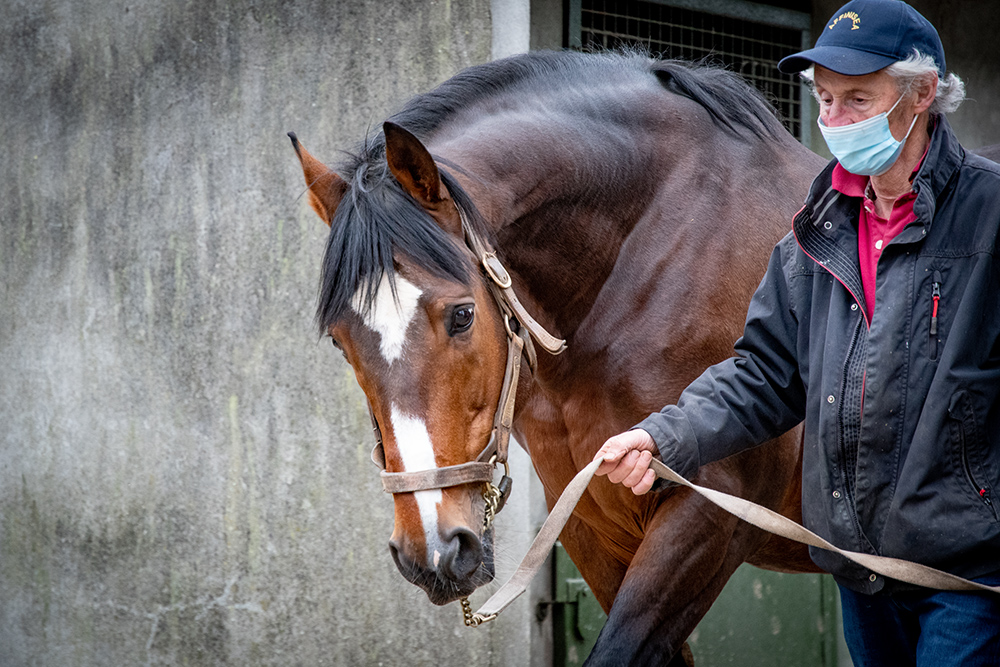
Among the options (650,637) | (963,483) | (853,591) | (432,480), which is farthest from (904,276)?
(650,637)

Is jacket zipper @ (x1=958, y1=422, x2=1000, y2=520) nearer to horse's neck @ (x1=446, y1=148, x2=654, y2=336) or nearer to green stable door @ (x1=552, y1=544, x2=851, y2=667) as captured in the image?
horse's neck @ (x1=446, y1=148, x2=654, y2=336)

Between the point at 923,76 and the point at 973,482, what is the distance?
0.71 metres

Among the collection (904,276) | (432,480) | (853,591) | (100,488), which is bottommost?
(100,488)

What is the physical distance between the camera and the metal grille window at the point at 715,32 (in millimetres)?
4223

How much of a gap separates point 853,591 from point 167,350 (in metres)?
2.91

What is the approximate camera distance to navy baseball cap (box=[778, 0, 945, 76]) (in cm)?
162

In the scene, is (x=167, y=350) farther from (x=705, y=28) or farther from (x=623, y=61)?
(x=705, y=28)

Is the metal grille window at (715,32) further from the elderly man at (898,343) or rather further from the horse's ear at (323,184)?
the elderly man at (898,343)

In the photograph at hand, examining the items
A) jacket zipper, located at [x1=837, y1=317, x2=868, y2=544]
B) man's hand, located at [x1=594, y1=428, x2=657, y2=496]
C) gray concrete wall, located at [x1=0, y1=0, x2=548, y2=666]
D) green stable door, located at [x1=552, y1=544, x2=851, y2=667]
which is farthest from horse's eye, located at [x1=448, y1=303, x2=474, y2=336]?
green stable door, located at [x1=552, y1=544, x2=851, y2=667]

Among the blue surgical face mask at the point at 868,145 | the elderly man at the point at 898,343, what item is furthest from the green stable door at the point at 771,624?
the blue surgical face mask at the point at 868,145

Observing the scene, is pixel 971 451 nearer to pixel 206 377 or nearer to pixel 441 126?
pixel 441 126

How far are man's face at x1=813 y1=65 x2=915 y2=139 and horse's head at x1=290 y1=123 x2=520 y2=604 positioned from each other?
802mm

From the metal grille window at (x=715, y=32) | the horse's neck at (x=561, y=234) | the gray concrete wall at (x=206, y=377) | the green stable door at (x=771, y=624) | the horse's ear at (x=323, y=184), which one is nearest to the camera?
the horse's ear at (x=323, y=184)

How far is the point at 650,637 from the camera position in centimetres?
227
